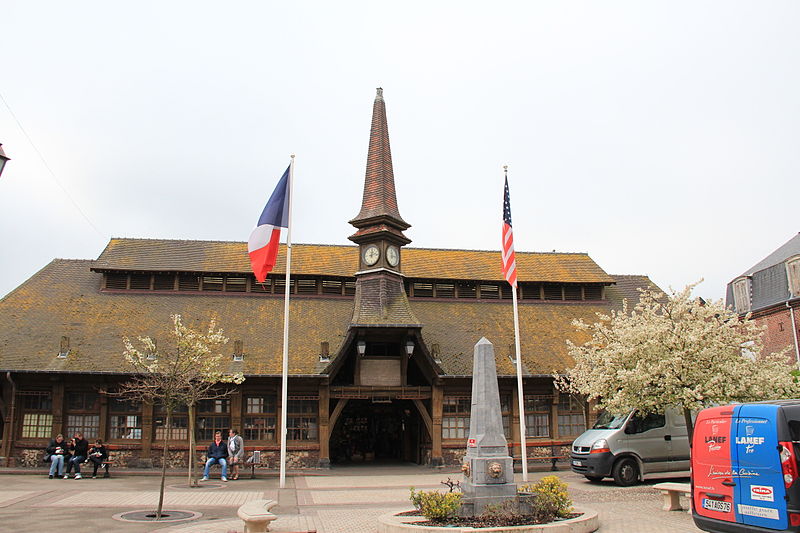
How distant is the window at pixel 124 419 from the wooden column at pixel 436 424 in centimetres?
959

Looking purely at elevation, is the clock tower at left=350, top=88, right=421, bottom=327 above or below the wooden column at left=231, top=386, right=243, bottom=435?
above

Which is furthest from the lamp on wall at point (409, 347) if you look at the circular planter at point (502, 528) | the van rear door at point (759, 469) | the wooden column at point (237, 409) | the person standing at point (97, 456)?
the van rear door at point (759, 469)

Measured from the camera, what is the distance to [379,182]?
2522 centimetres

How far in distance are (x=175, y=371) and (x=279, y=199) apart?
17.7 ft

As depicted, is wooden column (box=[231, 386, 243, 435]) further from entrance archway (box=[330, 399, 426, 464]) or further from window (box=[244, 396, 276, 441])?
entrance archway (box=[330, 399, 426, 464])

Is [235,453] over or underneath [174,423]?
underneath

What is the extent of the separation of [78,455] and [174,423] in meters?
3.59

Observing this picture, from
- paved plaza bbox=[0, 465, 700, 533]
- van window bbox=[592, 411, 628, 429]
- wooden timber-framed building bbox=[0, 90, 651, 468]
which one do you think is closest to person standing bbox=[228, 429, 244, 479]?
paved plaza bbox=[0, 465, 700, 533]

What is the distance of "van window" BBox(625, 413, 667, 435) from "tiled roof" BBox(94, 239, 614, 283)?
11.1 meters

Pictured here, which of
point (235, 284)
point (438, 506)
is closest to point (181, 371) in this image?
point (438, 506)

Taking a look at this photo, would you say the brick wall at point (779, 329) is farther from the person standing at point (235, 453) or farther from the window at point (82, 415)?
the window at point (82, 415)

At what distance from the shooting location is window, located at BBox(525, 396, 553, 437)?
23750 millimetres

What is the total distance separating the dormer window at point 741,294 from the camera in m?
37.9

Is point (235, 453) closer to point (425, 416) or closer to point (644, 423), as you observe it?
point (425, 416)
